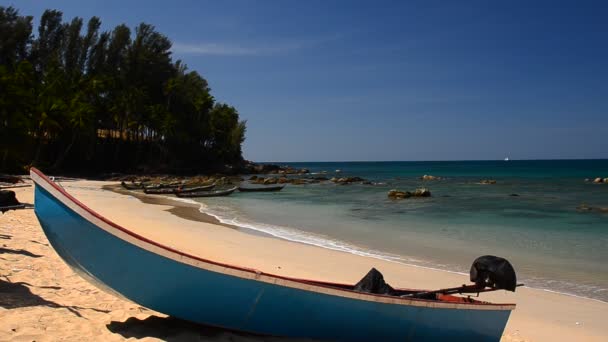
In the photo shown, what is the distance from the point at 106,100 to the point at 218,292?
171 ft

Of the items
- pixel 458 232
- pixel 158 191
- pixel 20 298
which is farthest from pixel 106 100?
pixel 20 298

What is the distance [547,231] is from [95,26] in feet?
183

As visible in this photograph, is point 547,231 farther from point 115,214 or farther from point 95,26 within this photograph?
point 95,26

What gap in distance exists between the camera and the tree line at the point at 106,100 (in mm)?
43719

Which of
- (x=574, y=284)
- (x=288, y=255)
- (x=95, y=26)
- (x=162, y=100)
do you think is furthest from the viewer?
(x=162, y=100)

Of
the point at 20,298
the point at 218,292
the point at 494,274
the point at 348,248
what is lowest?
the point at 348,248

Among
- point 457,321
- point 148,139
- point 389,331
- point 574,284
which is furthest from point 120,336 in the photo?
point 148,139

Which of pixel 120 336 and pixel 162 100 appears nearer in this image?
pixel 120 336

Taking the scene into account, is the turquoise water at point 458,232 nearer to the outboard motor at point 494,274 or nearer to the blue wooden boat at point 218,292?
the outboard motor at point 494,274

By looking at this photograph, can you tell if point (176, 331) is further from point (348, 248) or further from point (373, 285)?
point (348, 248)

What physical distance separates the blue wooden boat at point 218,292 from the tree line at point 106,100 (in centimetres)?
3922

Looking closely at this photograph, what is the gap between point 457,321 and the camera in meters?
5.26

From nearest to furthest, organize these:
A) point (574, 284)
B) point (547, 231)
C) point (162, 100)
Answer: point (574, 284)
point (547, 231)
point (162, 100)

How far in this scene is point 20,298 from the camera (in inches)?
215
